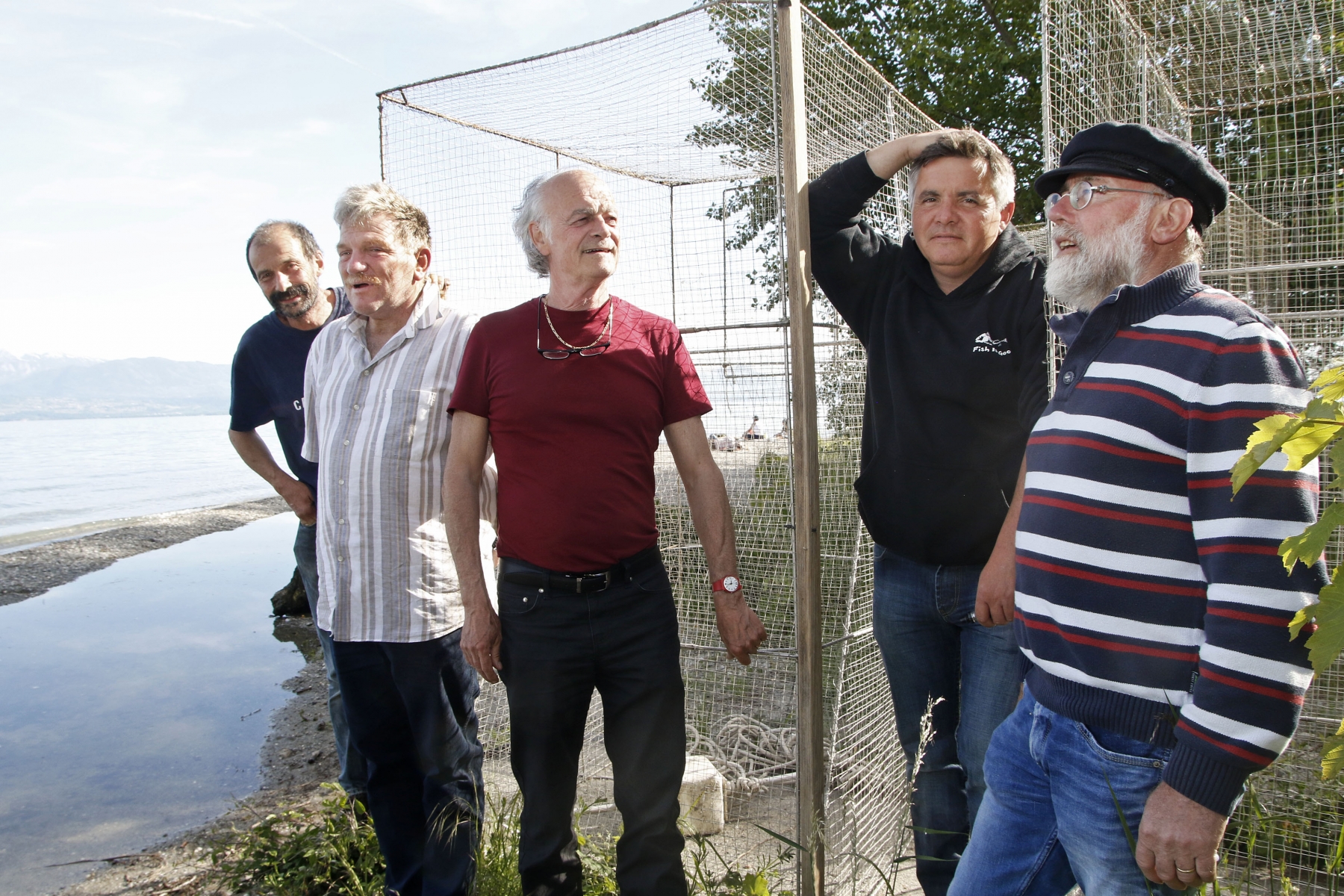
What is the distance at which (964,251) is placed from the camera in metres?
2.18

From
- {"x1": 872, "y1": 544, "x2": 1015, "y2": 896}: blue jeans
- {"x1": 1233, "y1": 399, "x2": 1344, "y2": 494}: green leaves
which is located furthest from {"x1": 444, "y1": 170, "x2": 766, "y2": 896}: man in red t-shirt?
{"x1": 1233, "y1": 399, "x2": 1344, "y2": 494}: green leaves

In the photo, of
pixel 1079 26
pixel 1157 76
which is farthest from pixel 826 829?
pixel 1157 76

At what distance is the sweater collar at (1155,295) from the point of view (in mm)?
1456

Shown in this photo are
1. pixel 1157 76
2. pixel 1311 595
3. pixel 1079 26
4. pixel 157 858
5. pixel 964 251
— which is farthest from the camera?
pixel 1157 76

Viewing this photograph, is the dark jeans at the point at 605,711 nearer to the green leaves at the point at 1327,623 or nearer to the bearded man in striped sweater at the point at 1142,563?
the bearded man in striped sweater at the point at 1142,563

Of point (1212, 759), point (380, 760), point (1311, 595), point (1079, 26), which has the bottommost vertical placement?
point (380, 760)

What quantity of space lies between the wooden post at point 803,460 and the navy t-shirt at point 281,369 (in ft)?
6.36

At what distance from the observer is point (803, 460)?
7.71ft

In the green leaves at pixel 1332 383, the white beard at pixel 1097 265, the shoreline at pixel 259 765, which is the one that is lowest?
the shoreline at pixel 259 765

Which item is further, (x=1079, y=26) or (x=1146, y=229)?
(x=1079, y=26)

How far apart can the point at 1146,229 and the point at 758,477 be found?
2.60 m

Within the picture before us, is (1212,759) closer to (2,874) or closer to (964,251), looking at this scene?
(964,251)

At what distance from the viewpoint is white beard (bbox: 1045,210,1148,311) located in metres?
1.58

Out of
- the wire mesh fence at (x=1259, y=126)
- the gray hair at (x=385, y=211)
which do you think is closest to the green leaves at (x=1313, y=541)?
the wire mesh fence at (x=1259, y=126)
